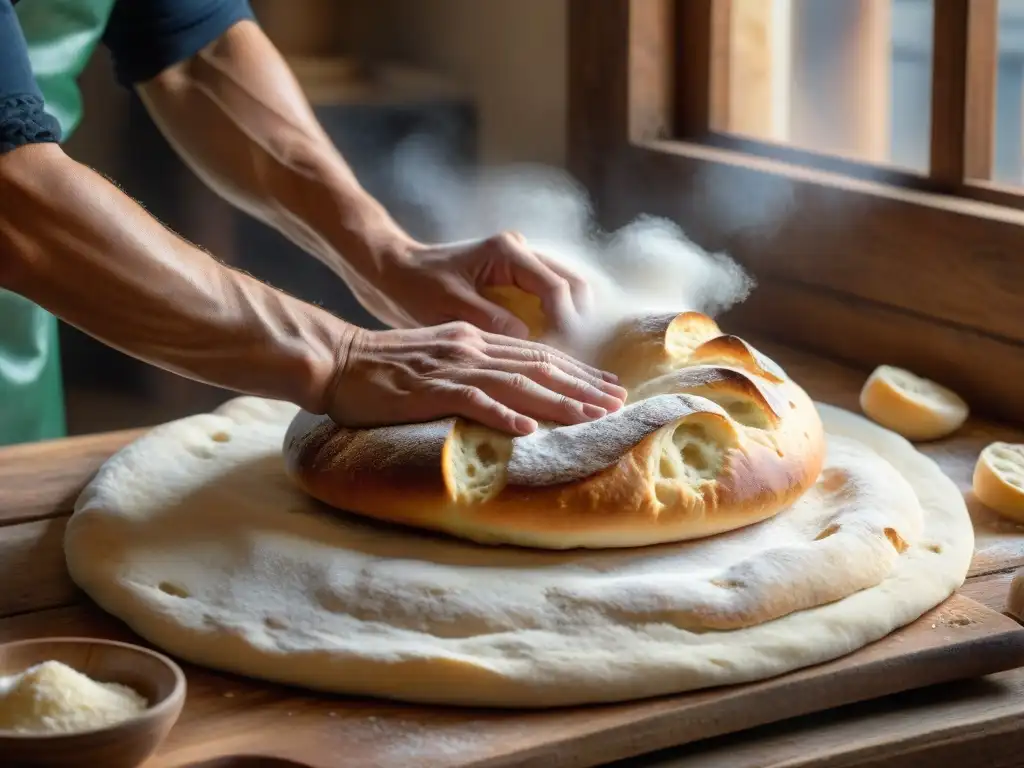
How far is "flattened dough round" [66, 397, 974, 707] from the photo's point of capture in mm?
901

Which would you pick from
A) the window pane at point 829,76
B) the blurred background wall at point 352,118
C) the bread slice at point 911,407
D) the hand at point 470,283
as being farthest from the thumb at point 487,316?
the blurred background wall at point 352,118

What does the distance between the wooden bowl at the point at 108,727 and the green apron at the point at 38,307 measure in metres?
1.00

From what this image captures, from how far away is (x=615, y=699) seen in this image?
0.89 meters

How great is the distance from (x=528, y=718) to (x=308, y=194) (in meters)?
0.85

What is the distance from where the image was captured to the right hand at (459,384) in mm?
1110

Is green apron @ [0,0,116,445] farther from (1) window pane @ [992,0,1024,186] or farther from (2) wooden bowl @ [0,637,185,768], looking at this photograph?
(1) window pane @ [992,0,1024,186]

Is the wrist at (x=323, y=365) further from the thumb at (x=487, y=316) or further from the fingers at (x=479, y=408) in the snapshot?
the thumb at (x=487, y=316)

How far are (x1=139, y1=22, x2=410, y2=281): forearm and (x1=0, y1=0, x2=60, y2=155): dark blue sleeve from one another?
47cm

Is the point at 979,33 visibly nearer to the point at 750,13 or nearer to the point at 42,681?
the point at 750,13

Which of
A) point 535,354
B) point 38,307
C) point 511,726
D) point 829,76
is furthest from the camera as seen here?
point 829,76

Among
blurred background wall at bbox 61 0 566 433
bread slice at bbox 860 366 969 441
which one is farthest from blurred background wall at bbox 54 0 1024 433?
bread slice at bbox 860 366 969 441

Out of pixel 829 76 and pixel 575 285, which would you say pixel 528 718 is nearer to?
pixel 575 285

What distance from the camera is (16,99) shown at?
3.51ft

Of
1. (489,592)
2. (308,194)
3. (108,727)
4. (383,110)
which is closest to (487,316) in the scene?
(308,194)
